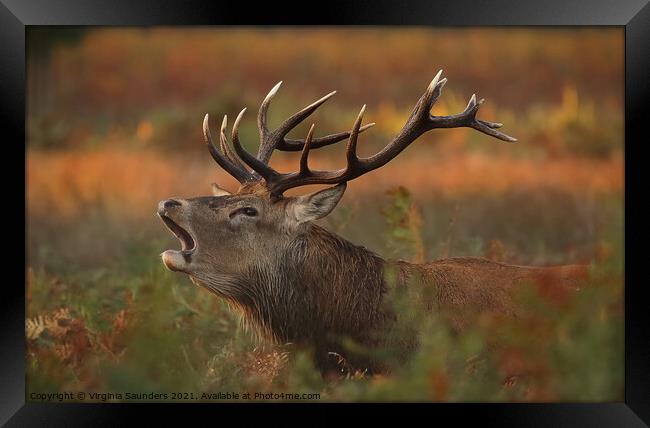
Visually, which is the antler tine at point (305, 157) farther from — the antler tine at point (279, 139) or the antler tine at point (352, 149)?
the antler tine at point (279, 139)

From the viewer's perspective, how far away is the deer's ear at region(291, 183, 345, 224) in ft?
18.1

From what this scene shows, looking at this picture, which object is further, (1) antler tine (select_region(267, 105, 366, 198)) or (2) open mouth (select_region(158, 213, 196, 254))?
(1) antler tine (select_region(267, 105, 366, 198))

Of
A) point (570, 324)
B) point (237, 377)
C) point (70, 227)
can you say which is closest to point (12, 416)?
point (237, 377)

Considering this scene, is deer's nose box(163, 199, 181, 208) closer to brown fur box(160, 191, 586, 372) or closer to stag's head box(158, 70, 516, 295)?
stag's head box(158, 70, 516, 295)

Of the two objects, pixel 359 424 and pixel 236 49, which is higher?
pixel 236 49

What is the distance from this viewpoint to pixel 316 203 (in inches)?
220

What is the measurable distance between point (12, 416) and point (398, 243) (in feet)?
11.0

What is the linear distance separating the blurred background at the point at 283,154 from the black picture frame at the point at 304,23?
Result: 0.88 feet

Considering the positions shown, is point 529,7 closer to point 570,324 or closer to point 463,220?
point 570,324

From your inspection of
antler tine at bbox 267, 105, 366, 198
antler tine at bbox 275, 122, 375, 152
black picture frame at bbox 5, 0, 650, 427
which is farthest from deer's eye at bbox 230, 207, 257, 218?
black picture frame at bbox 5, 0, 650, 427

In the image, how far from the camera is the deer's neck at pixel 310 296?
5664 mm

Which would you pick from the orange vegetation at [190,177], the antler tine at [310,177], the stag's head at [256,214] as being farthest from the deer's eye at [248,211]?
the orange vegetation at [190,177]

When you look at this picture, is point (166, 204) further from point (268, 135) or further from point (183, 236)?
point (268, 135)

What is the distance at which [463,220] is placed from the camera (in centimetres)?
893
